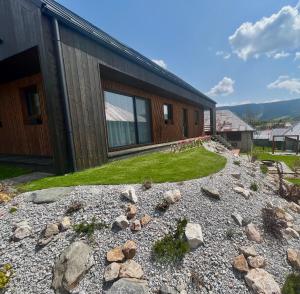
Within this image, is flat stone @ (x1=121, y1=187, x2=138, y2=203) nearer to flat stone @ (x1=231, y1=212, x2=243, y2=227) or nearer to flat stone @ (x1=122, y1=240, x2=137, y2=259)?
flat stone @ (x1=122, y1=240, x2=137, y2=259)

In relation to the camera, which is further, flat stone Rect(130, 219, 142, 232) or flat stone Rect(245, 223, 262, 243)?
flat stone Rect(245, 223, 262, 243)

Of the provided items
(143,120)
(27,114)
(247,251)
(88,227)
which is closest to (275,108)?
(143,120)

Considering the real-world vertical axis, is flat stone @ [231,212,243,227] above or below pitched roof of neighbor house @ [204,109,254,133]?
below

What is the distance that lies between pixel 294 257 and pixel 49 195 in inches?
156

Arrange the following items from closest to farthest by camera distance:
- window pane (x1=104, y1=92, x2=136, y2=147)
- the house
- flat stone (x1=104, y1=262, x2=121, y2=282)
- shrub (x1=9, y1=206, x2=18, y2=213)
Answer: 1. flat stone (x1=104, y1=262, x2=121, y2=282)
2. shrub (x1=9, y1=206, x2=18, y2=213)
3. window pane (x1=104, y1=92, x2=136, y2=147)
4. the house

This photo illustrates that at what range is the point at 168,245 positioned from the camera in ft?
8.59

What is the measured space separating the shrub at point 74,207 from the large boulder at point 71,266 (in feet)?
1.94

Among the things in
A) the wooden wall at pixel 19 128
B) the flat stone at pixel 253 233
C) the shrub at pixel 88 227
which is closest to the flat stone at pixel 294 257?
the flat stone at pixel 253 233

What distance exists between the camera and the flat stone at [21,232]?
266cm

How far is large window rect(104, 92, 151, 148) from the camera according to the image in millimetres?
7033

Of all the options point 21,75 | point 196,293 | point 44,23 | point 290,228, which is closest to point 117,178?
point 196,293

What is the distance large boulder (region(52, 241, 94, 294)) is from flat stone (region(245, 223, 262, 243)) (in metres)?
2.34

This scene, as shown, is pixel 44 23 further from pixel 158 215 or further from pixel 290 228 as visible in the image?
pixel 290 228

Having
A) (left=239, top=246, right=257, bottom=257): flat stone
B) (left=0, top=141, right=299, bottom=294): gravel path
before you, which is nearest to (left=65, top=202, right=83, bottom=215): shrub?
(left=0, top=141, right=299, bottom=294): gravel path
